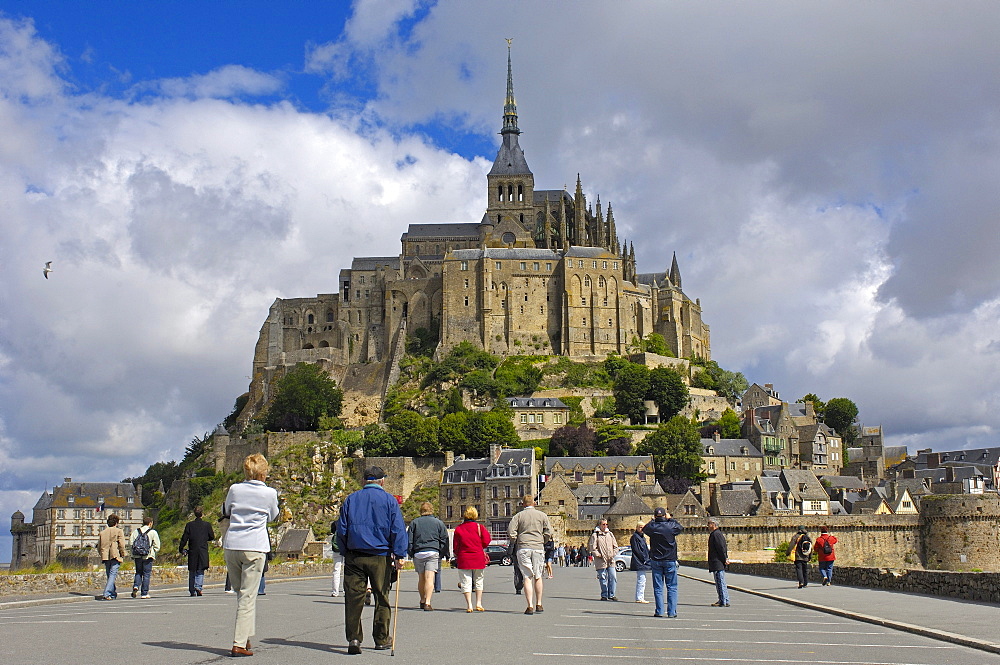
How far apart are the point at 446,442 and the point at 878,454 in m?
45.8

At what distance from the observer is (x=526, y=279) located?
101 m

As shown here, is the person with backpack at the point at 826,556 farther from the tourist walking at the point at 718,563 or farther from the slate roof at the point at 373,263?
the slate roof at the point at 373,263

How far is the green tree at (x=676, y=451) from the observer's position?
7656 centimetres

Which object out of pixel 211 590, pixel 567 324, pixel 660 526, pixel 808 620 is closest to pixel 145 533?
pixel 211 590

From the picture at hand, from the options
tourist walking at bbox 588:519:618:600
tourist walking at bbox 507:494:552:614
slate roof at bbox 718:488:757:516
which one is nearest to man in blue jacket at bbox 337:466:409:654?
tourist walking at bbox 507:494:552:614

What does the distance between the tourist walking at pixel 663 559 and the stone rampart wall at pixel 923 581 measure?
5324 mm

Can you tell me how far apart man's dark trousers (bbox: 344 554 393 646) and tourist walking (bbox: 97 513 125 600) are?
8.96 m

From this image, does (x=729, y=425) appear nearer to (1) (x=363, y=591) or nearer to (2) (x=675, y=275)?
(2) (x=675, y=275)

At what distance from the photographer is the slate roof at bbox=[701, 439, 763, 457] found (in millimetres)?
80312

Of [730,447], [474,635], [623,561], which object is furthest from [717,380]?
[474,635]

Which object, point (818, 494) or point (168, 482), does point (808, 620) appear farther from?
point (168, 482)

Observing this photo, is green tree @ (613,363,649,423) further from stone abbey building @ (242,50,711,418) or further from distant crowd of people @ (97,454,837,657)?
distant crowd of people @ (97,454,837,657)

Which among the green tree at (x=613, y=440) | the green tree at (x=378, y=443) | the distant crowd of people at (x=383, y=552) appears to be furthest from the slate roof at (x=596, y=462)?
the distant crowd of people at (x=383, y=552)

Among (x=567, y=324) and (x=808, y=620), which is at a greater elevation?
(x=567, y=324)
